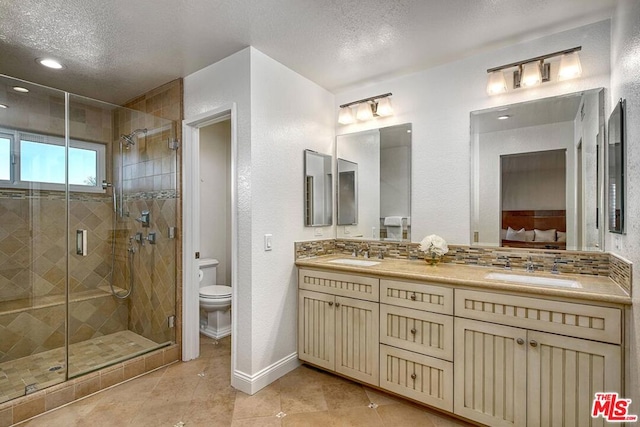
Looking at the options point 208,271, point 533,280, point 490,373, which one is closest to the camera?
point 490,373

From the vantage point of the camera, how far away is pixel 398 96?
2748 mm

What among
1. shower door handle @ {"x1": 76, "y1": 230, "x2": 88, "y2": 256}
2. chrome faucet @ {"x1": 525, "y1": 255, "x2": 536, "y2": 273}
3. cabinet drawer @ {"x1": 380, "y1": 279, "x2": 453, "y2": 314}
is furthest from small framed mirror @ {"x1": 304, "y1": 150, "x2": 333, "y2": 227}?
shower door handle @ {"x1": 76, "y1": 230, "x2": 88, "y2": 256}

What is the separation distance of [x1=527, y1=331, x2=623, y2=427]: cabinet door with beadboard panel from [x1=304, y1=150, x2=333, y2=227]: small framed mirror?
1.78 m

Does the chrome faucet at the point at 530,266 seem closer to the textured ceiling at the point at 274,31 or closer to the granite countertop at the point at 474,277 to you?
the granite countertop at the point at 474,277

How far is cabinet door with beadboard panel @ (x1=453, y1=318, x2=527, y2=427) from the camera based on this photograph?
5.49ft

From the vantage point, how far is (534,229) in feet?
7.06

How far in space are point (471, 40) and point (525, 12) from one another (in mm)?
348

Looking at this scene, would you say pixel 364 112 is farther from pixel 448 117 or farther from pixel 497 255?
pixel 497 255

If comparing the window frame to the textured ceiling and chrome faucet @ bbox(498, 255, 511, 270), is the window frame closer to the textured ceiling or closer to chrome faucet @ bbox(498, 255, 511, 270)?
the textured ceiling

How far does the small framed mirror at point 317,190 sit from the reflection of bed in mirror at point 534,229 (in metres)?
1.47

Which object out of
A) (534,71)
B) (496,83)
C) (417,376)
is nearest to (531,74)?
(534,71)

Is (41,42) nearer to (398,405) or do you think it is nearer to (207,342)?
(207,342)

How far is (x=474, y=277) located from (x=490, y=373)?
537 millimetres

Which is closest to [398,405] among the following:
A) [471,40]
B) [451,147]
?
[451,147]
